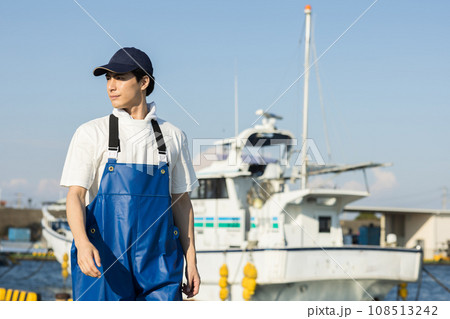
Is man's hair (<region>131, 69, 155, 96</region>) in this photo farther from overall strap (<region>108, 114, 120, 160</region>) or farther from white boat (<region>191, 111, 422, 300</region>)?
white boat (<region>191, 111, 422, 300</region>)

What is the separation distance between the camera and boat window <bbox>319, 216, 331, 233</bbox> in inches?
549

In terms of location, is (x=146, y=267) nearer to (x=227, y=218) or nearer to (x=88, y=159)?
(x=88, y=159)

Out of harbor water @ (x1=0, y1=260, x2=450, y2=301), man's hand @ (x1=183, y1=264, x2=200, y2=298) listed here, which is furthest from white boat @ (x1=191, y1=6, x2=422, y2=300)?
man's hand @ (x1=183, y1=264, x2=200, y2=298)

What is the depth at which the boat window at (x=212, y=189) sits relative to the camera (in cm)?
1453

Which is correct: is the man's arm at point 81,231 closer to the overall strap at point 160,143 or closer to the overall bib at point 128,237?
the overall bib at point 128,237

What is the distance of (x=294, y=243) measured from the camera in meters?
13.5

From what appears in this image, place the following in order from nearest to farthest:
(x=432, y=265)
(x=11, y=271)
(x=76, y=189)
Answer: (x=76, y=189) < (x=11, y=271) < (x=432, y=265)

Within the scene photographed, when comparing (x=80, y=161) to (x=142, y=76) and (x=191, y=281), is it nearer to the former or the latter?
(x=142, y=76)

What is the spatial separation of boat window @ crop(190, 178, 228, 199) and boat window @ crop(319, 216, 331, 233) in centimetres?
235

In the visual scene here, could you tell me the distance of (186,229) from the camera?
261cm

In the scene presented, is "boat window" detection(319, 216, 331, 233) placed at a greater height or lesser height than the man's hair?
lesser

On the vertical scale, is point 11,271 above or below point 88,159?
below
